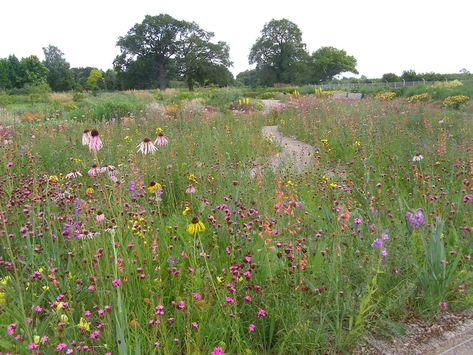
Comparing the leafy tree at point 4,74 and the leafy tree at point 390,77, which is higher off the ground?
the leafy tree at point 4,74

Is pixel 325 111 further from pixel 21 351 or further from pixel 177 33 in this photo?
pixel 177 33

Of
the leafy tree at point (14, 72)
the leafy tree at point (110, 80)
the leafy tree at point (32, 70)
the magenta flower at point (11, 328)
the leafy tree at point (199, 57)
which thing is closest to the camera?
the magenta flower at point (11, 328)

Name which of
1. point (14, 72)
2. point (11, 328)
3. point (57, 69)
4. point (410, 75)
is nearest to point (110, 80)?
point (57, 69)

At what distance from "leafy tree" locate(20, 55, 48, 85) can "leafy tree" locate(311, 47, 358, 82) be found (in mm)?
40514

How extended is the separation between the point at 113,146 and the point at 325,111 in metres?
5.20

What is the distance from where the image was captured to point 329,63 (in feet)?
210

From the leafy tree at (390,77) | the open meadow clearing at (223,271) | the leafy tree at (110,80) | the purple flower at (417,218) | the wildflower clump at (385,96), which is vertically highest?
the leafy tree at (110,80)

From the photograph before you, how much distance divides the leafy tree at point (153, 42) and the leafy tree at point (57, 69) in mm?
10609

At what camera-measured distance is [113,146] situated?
18.1ft

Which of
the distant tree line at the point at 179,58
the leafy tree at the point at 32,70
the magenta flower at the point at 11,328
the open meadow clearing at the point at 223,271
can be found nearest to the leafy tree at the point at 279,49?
the distant tree line at the point at 179,58

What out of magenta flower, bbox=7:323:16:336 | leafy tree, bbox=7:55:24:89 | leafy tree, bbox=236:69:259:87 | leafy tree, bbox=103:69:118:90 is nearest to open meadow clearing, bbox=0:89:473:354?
magenta flower, bbox=7:323:16:336

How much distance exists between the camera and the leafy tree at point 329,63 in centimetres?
6306

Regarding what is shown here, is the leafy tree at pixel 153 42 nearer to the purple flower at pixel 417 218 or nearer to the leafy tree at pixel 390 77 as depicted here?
the leafy tree at pixel 390 77

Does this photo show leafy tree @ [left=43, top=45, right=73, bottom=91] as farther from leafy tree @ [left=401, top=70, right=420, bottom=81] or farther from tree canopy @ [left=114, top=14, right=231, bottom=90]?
leafy tree @ [left=401, top=70, right=420, bottom=81]
